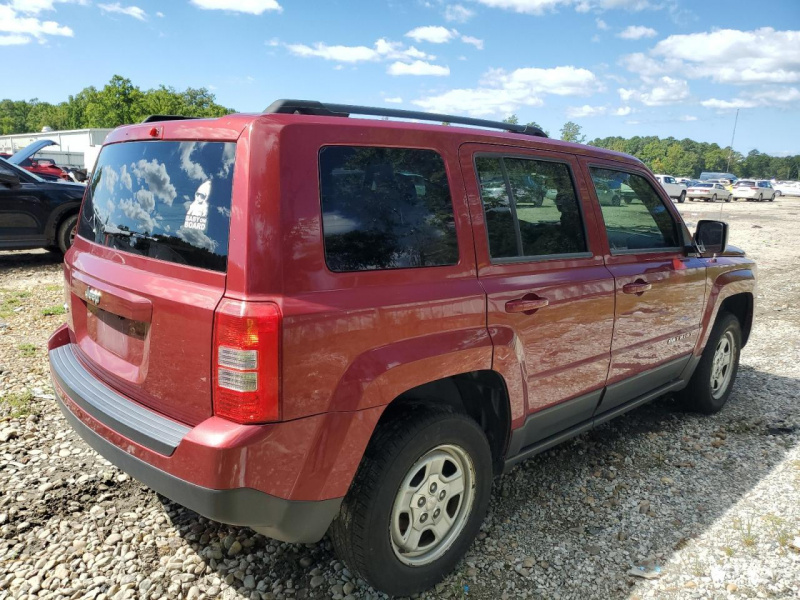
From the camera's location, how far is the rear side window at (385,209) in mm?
2100

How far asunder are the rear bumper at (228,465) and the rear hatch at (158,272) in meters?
0.09

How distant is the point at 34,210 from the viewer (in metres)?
8.45

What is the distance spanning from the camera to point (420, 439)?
2309mm

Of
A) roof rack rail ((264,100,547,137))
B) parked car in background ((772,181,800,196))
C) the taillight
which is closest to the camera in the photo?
the taillight

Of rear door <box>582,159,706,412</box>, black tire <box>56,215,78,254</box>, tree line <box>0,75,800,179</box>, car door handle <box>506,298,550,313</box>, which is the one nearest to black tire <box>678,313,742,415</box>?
rear door <box>582,159,706,412</box>

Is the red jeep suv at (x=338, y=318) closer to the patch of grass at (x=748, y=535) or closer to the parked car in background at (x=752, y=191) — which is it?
the patch of grass at (x=748, y=535)

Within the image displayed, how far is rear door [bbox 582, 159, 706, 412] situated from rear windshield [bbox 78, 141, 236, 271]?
2.15 meters

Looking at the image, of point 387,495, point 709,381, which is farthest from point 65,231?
point 709,381

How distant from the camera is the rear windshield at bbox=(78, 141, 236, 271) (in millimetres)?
2053

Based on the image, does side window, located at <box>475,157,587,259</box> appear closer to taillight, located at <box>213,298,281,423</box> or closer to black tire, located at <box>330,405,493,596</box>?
black tire, located at <box>330,405,493,596</box>

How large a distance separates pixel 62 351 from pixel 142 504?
0.90 m

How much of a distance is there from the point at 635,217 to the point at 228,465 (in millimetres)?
2921

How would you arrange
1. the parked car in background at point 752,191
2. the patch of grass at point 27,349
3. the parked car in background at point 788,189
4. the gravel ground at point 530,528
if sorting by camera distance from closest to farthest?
the gravel ground at point 530,528, the patch of grass at point 27,349, the parked car in background at point 752,191, the parked car in background at point 788,189

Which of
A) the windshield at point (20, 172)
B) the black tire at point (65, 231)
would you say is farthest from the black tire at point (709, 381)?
the windshield at point (20, 172)
